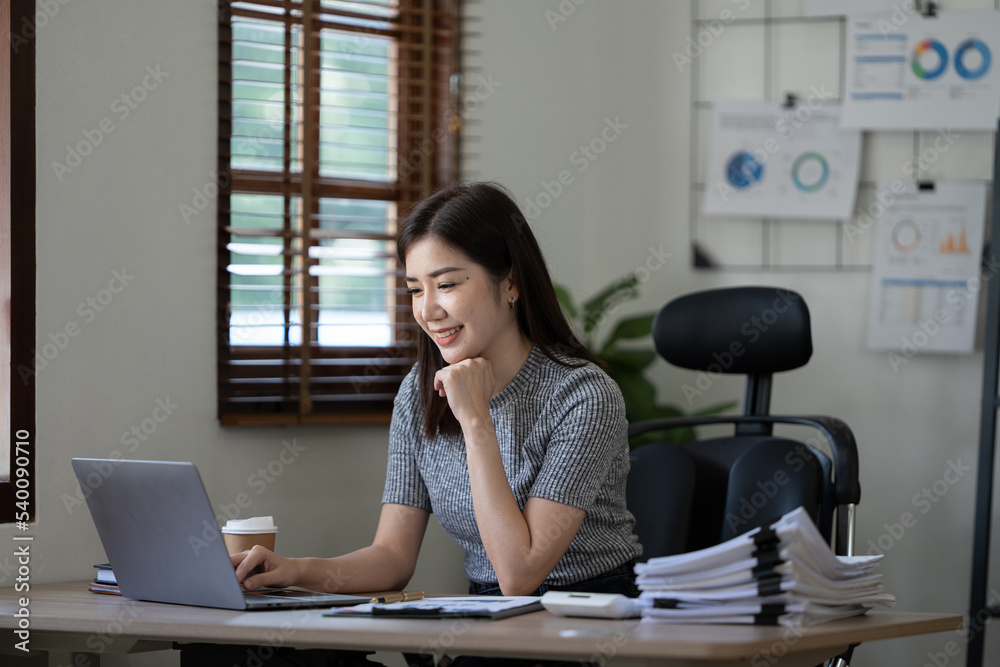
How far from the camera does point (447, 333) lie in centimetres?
171

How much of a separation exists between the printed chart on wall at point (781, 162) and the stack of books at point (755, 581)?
5.44 feet

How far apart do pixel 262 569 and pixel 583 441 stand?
0.54 metres

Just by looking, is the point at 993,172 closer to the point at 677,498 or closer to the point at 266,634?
the point at 677,498

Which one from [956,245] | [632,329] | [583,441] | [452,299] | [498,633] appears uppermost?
[956,245]

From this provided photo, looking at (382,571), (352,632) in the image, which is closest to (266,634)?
(352,632)

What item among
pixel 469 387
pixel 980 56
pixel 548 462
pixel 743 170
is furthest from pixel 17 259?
pixel 980 56

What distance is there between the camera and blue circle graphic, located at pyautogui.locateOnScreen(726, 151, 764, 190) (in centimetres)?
272

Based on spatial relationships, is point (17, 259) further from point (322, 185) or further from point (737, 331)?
point (737, 331)

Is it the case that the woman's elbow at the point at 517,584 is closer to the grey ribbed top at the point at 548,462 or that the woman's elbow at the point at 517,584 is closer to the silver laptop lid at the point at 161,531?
the grey ribbed top at the point at 548,462

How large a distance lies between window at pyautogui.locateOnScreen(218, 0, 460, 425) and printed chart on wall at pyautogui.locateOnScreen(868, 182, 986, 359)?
117 cm

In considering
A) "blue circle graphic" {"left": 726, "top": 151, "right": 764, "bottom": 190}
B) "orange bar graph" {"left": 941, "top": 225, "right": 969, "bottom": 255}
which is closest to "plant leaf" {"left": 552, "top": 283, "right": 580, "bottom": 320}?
"blue circle graphic" {"left": 726, "top": 151, "right": 764, "bottom": 190}

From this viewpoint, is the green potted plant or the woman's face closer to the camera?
the woman's face

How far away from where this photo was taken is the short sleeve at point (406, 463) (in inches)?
71.1

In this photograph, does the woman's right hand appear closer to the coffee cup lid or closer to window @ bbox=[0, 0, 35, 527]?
the coffee cup lid
